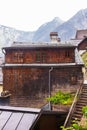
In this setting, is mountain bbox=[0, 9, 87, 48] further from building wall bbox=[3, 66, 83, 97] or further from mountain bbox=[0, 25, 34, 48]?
building wall bbox=[3, 66, 83, 97]

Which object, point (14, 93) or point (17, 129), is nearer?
point (17, 129)

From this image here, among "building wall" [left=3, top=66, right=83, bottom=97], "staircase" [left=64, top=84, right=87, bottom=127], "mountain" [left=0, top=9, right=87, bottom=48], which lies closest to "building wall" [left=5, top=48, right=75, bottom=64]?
"building wall" [left=3, top=66, right=83, bottom=97]

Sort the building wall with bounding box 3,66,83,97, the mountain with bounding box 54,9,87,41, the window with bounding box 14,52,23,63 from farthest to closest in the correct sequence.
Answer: the mountain with bounding box 54,9,87,41 < the window with bounding box 14,52,23,63 < the building wall with bounding box 3,66,83,97

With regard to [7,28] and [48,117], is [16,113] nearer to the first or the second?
[48,117]

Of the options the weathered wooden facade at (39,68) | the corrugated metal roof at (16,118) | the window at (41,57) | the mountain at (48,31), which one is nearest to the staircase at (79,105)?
the weathered wooden facade at (39,68)

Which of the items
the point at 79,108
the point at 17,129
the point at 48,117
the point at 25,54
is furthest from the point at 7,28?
the point at 17,129

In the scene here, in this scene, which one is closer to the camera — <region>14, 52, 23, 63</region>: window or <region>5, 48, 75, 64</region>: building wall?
<region>5, 48, 75, 64</region>: building wall

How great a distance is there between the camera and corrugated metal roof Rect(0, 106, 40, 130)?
7.65m

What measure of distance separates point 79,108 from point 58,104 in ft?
7.43

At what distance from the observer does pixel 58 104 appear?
25.4 metres

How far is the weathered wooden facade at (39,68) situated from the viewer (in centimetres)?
2902

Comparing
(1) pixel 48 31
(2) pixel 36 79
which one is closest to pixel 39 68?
(2) pixel 36 79

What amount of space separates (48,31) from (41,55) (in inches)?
3346

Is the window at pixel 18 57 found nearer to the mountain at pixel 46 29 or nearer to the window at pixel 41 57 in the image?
the window at pixel 41 57
